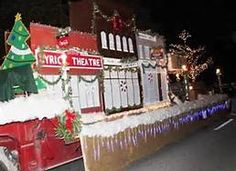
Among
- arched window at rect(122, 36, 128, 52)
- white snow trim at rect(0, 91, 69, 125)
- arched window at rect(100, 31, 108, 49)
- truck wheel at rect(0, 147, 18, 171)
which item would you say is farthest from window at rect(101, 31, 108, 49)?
truck wheel at rect(0, 147, 18, 171)

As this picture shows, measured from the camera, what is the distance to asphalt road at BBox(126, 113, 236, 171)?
471 inches

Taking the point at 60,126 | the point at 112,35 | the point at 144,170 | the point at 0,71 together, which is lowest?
the point at 144,170

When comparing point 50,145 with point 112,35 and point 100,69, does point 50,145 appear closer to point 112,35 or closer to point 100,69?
point 100,69

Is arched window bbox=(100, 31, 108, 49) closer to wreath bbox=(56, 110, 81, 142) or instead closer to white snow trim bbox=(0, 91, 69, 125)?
white snow trim bbox=(0, 91, 69, 125)

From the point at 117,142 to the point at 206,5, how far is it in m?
49.7

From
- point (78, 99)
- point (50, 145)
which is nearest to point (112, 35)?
point (78, 99)

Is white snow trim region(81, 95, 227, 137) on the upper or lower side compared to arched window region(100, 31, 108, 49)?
lower

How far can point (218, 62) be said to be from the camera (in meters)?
68.7

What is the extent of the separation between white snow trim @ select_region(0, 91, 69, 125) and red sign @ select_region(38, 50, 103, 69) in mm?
2129

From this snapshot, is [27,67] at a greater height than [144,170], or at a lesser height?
greater

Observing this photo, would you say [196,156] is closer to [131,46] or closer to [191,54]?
[131,46]

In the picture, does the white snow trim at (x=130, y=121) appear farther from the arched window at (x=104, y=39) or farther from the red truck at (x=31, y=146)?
the arched window at (x=104, y=39)

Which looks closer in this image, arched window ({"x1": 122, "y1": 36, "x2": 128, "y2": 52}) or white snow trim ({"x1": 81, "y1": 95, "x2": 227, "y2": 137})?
white snow trim ({"x1": 81, "y1": 95, "x2": 227, "y2": 137})

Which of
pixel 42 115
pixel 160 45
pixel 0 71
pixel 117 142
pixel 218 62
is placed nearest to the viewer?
pixel 42 115
